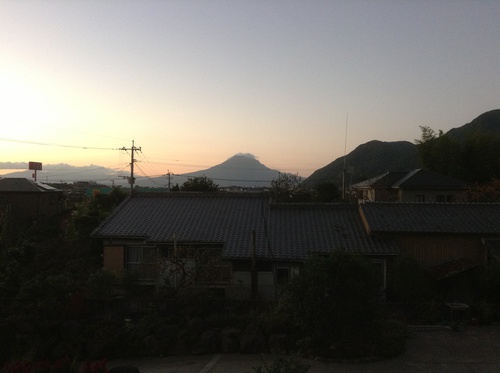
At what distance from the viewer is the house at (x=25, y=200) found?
1310 inches

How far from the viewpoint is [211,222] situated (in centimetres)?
1922

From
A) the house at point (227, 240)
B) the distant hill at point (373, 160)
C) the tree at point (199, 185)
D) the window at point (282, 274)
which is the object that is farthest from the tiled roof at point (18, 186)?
the distant hill at point (373, 160)

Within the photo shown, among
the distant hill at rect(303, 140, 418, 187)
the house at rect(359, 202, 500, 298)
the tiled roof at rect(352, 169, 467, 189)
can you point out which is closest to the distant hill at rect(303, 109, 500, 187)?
the distant hill at rect(303, 140, 418, 187)

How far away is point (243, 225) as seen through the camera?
18.8 m

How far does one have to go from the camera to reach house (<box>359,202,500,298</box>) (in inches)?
637

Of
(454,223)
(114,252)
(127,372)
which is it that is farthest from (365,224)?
(127,372)

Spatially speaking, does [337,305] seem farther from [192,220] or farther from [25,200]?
[25,200]

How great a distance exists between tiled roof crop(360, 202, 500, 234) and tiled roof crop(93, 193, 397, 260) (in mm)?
704

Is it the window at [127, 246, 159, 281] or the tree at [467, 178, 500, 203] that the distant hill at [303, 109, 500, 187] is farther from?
the window at [127, 246, 159, 281]

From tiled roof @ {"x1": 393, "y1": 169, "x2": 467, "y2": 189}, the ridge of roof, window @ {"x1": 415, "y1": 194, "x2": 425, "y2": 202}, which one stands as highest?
tiled roof @ {"x1": 393, "y1": 169, "x2": 467, "y2": 189}

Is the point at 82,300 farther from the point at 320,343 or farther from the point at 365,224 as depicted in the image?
the point at 365,224

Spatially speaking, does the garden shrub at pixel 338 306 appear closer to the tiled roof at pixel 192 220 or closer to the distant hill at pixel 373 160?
the tiled roof at pixel 192 220

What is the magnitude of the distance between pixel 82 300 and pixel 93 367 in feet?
17.7

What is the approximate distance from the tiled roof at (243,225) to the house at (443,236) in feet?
2.40
